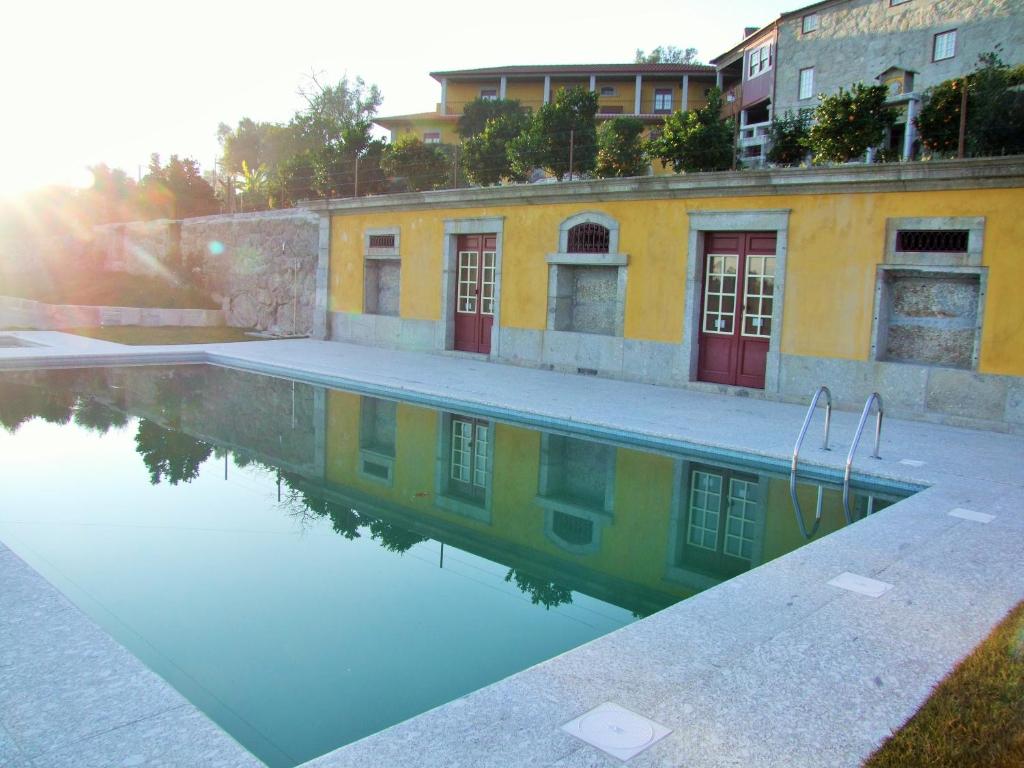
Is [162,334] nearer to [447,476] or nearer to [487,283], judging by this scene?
[487,283]

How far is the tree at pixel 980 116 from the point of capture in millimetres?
10781

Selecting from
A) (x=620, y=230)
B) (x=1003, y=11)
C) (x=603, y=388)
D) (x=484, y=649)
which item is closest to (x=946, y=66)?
(x=1003, y=11)

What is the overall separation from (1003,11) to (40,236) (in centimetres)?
3489

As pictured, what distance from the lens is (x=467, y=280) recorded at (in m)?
17.3

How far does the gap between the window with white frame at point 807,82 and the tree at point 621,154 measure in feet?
74.4

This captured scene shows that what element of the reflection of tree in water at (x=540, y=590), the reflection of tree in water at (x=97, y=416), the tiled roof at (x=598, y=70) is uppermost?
the tiled roof at (x=598, y=70)

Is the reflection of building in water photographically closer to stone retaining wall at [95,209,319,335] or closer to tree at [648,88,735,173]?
tree at [648,88,735,173]

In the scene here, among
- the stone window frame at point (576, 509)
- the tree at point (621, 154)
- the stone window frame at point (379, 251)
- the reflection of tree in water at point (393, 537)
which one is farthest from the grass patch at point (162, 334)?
the reflection of tree in water at point (393, 537)

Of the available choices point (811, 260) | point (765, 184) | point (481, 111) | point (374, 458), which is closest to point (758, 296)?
point (811, 260)

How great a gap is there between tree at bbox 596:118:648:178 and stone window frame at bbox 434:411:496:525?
7051mm

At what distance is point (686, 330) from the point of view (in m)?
13.3

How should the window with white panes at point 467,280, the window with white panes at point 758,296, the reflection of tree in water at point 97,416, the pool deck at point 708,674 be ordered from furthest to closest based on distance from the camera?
1. the window with white panes at point 467,280
2. the window with white panes at point 758,296
3. the reflection of tree in water at point 97,416
4. the pool deck at point 708,674

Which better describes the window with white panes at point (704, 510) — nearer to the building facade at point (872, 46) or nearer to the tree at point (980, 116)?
the tree at point (980, 116)

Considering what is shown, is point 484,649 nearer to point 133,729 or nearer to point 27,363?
point 133,729
